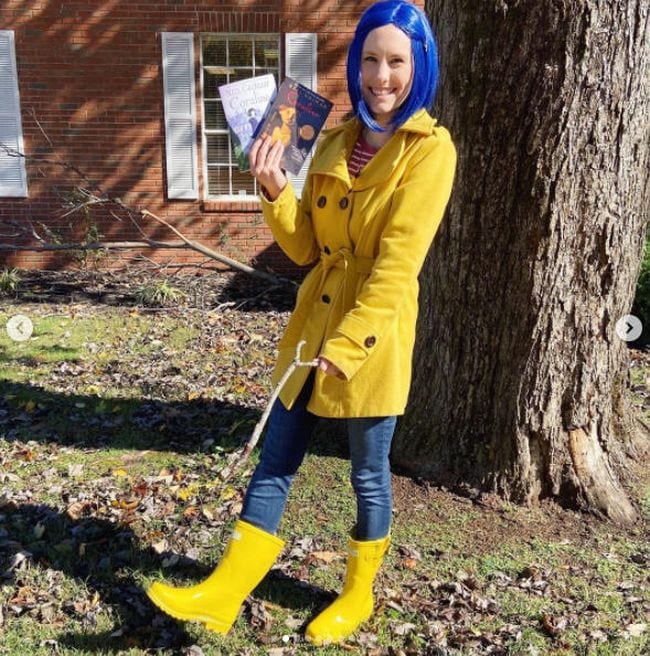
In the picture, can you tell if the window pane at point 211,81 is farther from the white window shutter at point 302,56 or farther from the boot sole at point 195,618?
the boot sole at point 195,618

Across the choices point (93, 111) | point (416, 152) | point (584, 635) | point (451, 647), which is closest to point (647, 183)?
point (416, 152)

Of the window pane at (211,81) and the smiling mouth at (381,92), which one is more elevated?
the window pane at (211,81)

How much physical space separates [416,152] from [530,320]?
1.30 metres

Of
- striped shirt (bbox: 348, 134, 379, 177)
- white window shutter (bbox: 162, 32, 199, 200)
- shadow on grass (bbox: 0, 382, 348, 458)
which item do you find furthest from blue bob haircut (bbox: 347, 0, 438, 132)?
white window shutter (bbox: 162, 32, 199, 200)

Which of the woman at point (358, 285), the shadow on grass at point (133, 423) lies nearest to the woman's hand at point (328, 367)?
the woman at point (358, 285)

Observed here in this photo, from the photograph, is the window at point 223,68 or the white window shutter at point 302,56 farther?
the window at point 223,68

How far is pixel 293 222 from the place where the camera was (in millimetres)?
2426

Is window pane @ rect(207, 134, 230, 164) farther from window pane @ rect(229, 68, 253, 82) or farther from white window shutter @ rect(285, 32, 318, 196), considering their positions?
white window shutter @ rect(285, 32, 318, 196)

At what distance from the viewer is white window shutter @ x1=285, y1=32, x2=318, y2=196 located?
865 cm

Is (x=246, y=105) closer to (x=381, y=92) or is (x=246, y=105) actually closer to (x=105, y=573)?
(x=381, y=92)

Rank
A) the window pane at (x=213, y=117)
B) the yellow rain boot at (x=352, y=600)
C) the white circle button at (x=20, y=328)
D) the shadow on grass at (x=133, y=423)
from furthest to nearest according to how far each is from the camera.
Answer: the window pane at (x=213, y=117) < the white circle button at (x=20, y=328) < the shadow on grass at (x=133, y=423) < the yellow rain boot at (x=352, y=600)

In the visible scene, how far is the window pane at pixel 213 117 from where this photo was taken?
9.09 metres

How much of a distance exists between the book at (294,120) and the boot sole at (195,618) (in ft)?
4.91

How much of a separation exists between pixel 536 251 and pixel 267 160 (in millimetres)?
1413
